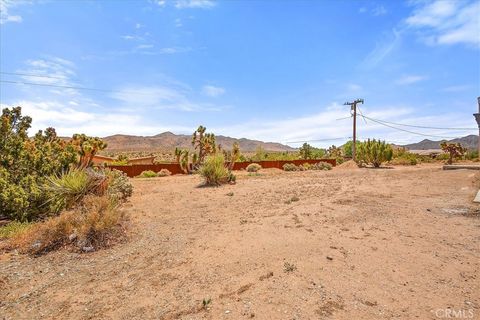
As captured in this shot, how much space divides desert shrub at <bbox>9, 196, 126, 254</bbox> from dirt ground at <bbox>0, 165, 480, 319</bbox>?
13.1 inches

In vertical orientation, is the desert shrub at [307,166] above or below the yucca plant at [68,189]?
above

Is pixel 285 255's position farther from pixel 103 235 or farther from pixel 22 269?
pixel 22 269

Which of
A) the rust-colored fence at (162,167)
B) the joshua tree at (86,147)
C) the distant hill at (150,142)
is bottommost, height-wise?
the rust-colored fence at (162,167)

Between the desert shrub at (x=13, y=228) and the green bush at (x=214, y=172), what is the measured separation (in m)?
8.18

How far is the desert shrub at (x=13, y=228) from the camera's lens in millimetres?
7225

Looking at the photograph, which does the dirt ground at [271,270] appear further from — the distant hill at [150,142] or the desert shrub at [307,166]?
the distant hill at [150,142]

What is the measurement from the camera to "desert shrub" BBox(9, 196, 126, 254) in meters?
6.48

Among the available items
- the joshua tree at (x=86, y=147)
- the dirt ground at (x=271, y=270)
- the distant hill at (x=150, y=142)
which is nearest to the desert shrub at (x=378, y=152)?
the dirt ground at (x=271, y=270)

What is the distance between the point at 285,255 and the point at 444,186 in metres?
10.1

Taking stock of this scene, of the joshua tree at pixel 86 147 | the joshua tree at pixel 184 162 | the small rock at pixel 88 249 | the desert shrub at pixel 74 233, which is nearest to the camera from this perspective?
the small rock at pixel 88 249

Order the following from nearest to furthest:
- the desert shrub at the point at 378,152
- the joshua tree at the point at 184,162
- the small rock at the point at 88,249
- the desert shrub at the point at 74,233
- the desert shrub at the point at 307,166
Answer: the small rock at the point at 88,249
the desert shrub at the point at 74,233
the joshua tree at the point at 184,162
the desert shrub at the point at 378,152
the desert shrub at the point at 307,166

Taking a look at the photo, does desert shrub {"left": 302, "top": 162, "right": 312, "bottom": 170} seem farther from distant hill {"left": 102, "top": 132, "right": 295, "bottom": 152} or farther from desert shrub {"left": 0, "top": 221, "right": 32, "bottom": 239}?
distant hill {"left": 102, "top": 132, "right": 295, "bottom": 152}

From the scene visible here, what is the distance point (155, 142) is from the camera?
11788 centimetres

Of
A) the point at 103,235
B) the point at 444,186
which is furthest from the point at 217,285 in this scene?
the point at 444,186
